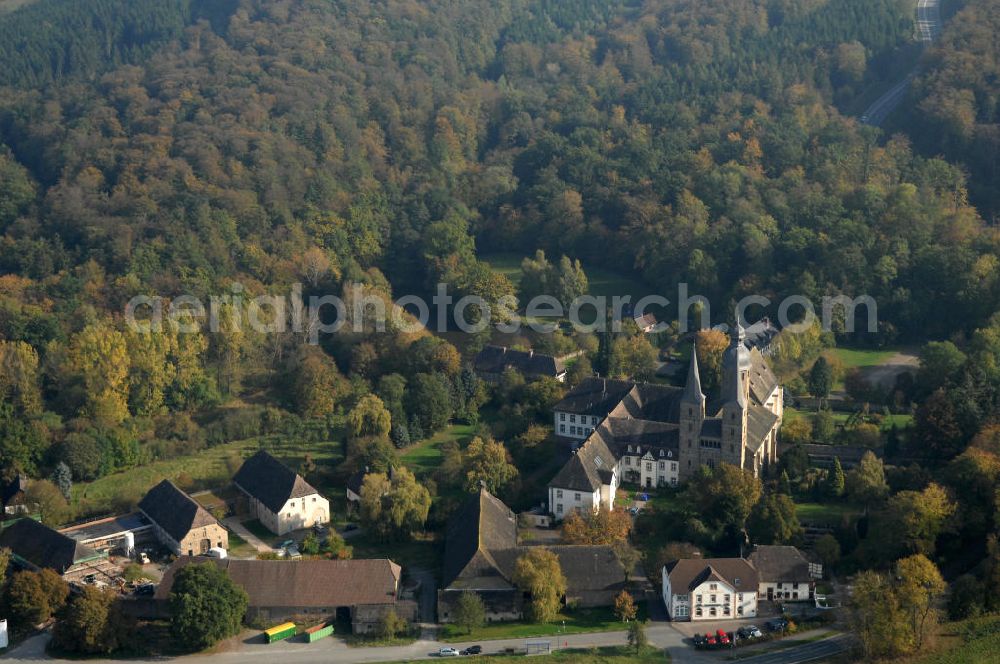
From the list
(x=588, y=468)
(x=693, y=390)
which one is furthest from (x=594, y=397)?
(x=588, y=468)

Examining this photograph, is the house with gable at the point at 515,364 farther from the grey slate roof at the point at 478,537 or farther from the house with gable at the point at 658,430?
the grey slate roof at the point at 478,537

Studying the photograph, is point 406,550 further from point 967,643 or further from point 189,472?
point 967,643

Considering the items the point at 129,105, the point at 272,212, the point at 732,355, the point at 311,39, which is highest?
the point at 311,39

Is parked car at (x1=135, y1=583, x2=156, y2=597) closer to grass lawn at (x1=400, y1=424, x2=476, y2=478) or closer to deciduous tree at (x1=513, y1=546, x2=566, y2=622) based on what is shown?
deciduous tree at (x1=513, y1=546, x2=566, y2=622)

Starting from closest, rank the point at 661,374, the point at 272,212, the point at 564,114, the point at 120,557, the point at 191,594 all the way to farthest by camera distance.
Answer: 1. the point at 191,594
2. the point at 120,557
3. the point at 661,374
4. the point at 272,212
5. the point at 564,114

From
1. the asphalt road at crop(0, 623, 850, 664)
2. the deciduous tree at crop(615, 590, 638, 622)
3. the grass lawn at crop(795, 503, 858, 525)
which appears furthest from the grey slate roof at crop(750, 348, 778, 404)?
the asphalt road at crop(0, 623, 850, 664)

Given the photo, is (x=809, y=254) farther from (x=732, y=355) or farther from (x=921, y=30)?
(x=921, y=30)

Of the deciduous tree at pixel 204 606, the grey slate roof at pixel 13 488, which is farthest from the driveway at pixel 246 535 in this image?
the grey slate roof at pixel 13 488

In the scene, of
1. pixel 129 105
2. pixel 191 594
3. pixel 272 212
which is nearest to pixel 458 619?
pixel 191 594

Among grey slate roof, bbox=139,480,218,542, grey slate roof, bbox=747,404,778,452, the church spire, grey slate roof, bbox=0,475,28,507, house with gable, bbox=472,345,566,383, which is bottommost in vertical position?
grey slate roof, bbox=139,480,218,542
